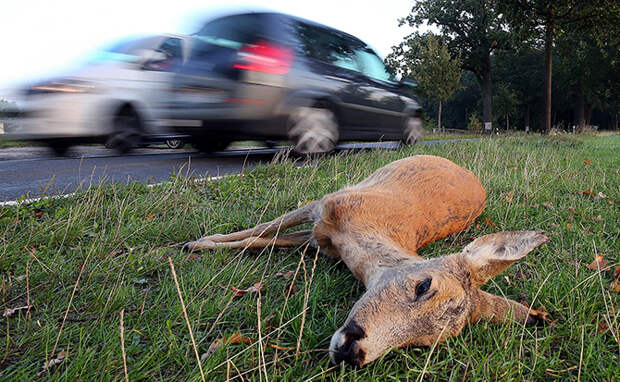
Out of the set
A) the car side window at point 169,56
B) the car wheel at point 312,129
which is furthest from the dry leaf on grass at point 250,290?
the car side window at point 169,56

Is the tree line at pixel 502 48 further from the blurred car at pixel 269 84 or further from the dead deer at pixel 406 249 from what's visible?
the dead deer at pixel 406 249

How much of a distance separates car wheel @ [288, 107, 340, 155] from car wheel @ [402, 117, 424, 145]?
2.54 m

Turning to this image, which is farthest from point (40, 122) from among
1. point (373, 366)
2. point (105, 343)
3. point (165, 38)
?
point (373, 366)

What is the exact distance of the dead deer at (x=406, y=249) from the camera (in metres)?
1.41

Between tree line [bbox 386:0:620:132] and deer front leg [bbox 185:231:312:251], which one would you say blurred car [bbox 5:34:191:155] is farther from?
tree line [bbox 386:0:620:132]

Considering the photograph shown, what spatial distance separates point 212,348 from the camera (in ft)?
5.32

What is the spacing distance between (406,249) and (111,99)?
6.06 meters

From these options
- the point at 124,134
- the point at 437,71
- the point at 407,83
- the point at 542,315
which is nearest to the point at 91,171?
the point at 124,134

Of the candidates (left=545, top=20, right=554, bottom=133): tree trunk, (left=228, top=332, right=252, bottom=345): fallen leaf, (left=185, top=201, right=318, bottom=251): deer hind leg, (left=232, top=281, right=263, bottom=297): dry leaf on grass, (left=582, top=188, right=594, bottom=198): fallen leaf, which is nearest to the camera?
(left=228, top=332, right=252, bottom=345): fallen leaf

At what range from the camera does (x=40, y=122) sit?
6176 millimetres

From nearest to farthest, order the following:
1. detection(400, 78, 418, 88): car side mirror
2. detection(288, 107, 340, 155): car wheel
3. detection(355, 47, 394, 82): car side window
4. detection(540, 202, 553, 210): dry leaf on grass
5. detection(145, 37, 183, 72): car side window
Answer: detection(540, 202, 553, 210): dry leaf on grass → detection(288, 107, 340, 155): car wheel → detection(145, 37, 183, 72): car side window → detection(355, 47, 394, 82): car side window → detection(400, 78, 418, 88): car side mirror

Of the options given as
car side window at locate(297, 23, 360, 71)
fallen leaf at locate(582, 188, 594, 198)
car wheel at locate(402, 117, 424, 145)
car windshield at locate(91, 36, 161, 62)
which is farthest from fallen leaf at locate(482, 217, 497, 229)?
car windshield at locate(91, 36, 161, 62)

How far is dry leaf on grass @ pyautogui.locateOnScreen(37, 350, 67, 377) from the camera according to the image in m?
1.43

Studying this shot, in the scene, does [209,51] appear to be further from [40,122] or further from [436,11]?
[436,11]
